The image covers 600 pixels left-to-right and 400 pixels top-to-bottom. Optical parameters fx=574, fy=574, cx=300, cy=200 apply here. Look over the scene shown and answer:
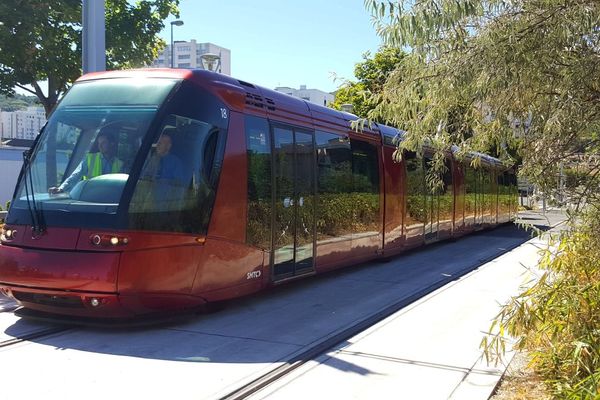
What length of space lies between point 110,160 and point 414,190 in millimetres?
9855

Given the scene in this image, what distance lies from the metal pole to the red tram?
11.3ft

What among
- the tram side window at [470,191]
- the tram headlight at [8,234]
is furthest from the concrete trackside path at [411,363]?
the tram side window at [470,191]

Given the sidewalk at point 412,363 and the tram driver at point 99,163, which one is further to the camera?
the tram driver at point 99,163

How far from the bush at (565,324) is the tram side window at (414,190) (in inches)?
349

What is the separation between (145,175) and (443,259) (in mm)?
10180

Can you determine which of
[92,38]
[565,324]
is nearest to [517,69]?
[565,324]

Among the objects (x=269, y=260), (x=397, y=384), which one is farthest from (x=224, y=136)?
(x=397, y=384)

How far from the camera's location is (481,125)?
574 cm

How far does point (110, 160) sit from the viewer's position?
6.69m

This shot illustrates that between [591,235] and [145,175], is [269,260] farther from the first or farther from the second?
[591,235]

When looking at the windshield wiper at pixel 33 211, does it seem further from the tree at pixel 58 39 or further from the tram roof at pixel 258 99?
the tree at pixel 58 39

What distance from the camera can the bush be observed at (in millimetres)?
4461

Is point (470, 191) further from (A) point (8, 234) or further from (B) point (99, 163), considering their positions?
(A) point (8, 234)

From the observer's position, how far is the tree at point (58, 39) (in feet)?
44.7
